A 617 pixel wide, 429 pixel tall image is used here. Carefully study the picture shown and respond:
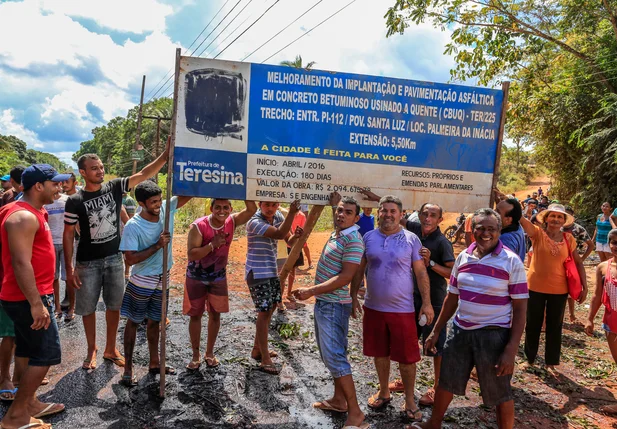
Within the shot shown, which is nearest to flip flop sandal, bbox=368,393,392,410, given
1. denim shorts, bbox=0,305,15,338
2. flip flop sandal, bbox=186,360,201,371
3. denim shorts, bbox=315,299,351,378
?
denim shorts, bbox=315,299,351,378

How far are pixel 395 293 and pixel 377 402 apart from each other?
3.49 ft

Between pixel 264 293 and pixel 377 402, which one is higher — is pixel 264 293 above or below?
above

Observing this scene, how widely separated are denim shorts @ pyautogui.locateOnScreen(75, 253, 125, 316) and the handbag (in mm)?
4796

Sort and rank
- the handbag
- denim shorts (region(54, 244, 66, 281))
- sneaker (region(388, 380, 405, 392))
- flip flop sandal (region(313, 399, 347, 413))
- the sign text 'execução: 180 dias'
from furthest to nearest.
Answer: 1. denim shorts (region(54, 244, 66, 281))
2. the handbag
3. sneaker (region(388, 380, 405, 392))
4. the sign text 'execução: 180 dias'
5. flip flop sandal (region(313, 399, 347, 413))

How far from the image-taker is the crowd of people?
2.97 meters

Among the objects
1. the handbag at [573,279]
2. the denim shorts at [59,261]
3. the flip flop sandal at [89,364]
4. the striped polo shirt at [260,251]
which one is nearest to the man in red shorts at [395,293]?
the striped polo shirt at [260,251]

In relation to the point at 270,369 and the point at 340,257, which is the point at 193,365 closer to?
the point at 270,369

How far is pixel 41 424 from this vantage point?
10.00 ft

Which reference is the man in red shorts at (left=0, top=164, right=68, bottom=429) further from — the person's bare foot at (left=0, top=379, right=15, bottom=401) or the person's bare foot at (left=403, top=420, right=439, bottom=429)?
the person's bare foot at (left=403, top=420, right=439, bottom=429)

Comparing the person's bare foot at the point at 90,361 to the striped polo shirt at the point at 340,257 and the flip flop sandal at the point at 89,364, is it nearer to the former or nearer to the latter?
the flip flop sandal at the point at 89,364

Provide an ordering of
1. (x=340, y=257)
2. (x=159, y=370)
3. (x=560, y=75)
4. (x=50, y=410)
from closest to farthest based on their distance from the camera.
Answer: (x=50, y=410) → (x=340, y=257) → (x=159, y=370) → (x=560, y=75)

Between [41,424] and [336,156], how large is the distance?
3.20 meters

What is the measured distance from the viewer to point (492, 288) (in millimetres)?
2932

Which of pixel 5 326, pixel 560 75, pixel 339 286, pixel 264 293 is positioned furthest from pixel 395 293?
pixel 560 75
